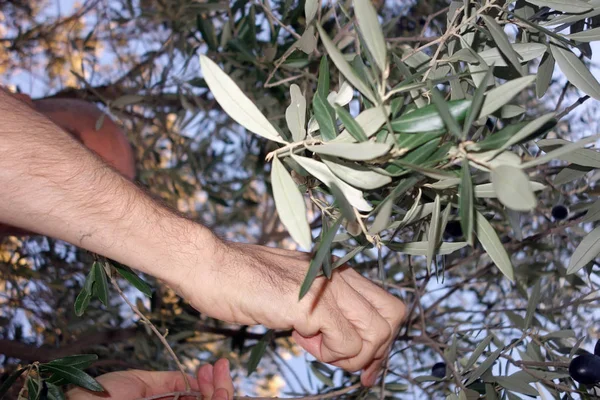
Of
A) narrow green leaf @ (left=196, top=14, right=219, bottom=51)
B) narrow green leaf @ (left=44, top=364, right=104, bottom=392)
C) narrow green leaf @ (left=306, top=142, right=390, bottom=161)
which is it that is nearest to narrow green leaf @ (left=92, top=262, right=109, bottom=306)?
narrow green leaf @ (left=44, top=364, right=104, bottom=392)

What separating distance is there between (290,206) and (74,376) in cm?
57

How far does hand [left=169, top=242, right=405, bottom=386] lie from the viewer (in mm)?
892

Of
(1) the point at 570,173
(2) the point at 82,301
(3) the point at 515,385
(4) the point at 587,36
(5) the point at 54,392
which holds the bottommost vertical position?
(3) the point at 515,385

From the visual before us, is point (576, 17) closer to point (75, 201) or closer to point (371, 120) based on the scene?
point (371, 120)

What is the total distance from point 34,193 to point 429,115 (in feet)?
1.68

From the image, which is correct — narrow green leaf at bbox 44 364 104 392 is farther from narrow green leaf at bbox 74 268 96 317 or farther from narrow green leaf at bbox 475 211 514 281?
narrow green leaf at bbox 475 211 514 281

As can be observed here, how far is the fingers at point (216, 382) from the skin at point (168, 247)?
7.0 inches

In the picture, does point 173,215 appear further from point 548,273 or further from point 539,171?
point 548,273

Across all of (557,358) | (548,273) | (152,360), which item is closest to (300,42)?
(557,358)

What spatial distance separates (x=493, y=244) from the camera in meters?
0.71

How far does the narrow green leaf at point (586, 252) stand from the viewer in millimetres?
890

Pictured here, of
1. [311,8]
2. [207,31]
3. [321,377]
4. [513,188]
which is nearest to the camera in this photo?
[513,188]

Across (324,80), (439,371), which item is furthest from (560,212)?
(324,80)

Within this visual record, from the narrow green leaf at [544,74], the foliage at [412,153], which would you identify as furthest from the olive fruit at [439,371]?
the narrow green leaf at [544,74]
